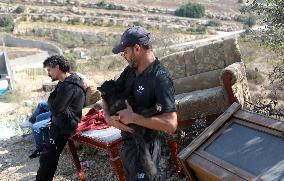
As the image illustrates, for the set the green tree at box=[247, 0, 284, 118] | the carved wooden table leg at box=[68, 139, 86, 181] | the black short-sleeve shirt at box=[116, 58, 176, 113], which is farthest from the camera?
the green tree at box=[247, 0, 284, 118]

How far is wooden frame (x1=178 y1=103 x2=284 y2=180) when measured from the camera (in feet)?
7.94

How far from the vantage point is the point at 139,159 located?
3.07 m

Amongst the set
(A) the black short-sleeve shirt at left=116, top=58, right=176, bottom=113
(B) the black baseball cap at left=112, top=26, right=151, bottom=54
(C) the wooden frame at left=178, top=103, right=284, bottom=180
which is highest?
(B) the black baseball cap at left=112, top=26, right=151, bottom=54

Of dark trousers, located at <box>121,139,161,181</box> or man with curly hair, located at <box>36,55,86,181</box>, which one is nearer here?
dark trousers, located at <box>121,139,161,181</box>

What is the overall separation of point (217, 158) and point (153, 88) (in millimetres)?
662

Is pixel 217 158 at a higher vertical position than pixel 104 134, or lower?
higher

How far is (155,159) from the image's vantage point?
313cm

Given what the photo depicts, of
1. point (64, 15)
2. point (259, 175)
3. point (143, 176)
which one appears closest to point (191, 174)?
point (143, 176)

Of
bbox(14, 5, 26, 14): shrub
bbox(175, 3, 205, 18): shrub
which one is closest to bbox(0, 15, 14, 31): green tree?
bbox(14, 5, 26, 14): shrub

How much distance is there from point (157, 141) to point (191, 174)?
453 millimetres

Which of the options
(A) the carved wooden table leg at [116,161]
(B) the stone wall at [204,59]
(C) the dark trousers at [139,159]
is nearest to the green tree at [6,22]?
(B) the stone wall at [204,59]

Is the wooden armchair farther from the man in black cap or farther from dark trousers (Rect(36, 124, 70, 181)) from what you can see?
the man in black cap

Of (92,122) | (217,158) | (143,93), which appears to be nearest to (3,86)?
(92,122)

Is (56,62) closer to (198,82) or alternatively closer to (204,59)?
(198,82)
